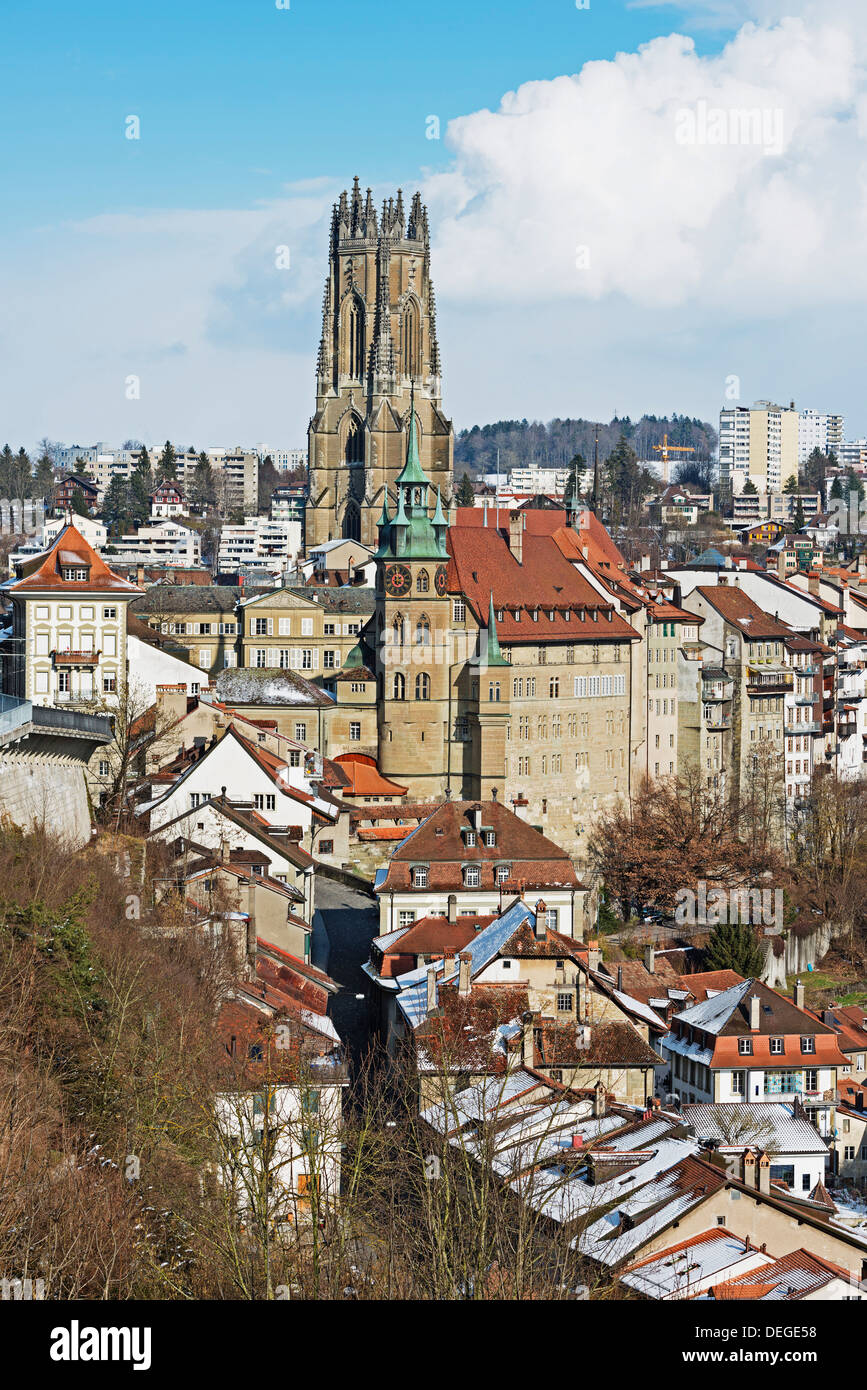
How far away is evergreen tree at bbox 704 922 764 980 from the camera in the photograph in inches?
2601

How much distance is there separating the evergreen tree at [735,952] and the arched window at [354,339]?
64.3m

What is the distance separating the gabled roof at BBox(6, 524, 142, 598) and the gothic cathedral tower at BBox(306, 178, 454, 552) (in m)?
51.9

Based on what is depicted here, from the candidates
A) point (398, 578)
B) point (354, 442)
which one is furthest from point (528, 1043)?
point (354, 442)

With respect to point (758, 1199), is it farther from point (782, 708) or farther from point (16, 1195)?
point (782, 708)

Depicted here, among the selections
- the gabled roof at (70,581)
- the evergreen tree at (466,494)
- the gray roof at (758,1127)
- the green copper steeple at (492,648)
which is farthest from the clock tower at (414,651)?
the evergreen tree at (466,494)

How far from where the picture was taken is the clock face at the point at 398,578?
7962 centimetres

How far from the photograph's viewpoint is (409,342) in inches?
4899

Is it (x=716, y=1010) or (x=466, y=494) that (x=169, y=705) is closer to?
(x=716, y=1010)

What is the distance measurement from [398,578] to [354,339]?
48.5 meters

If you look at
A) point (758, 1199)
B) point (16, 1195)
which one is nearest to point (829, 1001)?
point (758, 1199)

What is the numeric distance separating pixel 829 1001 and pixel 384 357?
6194cm

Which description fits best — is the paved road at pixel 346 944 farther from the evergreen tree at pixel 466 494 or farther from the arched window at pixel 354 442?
the evergreen tree at pixel 466 494
